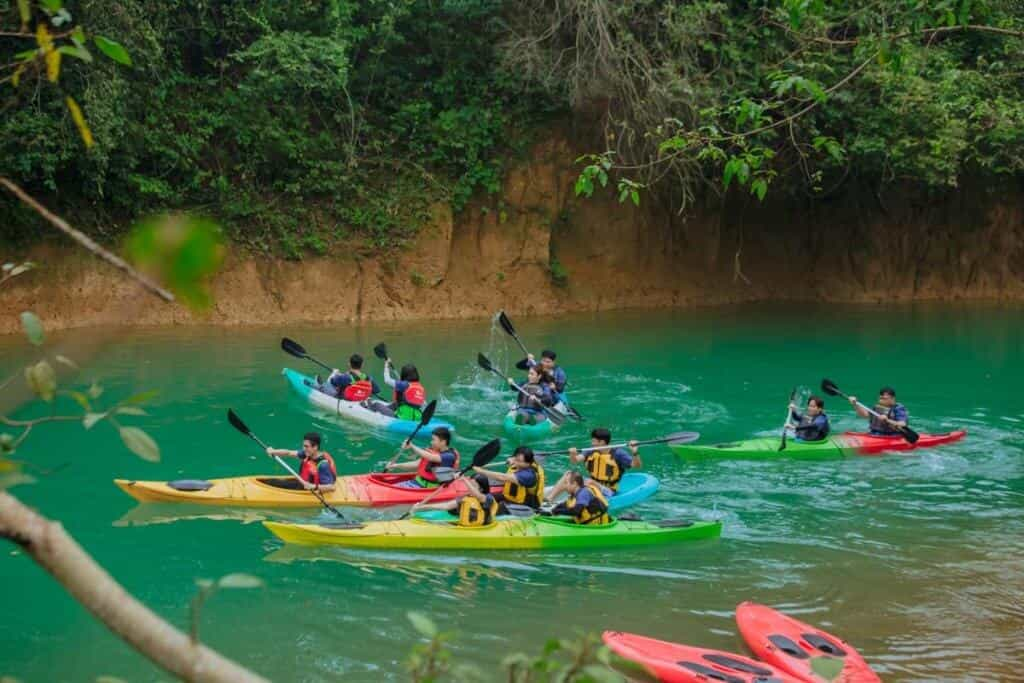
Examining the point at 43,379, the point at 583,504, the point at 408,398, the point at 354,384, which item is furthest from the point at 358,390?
the point at 43,379

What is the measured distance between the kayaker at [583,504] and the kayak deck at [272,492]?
3.75 feet

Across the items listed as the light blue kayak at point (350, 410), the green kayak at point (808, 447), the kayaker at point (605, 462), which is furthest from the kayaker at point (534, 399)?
the kayaker at point (605, 462)

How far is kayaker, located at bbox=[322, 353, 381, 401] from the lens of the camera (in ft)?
43.5

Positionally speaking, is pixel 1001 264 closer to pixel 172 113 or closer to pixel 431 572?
pixel 172 113

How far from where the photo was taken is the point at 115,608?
1612mm

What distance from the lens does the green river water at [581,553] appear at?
7145mm

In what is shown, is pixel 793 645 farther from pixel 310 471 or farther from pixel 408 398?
pixel 408 398

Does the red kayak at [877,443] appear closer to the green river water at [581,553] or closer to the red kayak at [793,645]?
the green river water at [581,553]

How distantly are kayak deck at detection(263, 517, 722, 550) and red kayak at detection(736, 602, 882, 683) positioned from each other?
1660 mm

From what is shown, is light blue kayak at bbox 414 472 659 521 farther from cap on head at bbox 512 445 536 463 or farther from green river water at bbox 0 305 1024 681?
cap on head at bbox 512 445 536 463

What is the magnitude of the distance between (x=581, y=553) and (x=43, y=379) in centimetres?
694

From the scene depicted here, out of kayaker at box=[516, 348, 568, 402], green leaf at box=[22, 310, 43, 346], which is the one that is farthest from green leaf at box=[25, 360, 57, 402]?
kayaker at box=[516, 348, 568, 402]

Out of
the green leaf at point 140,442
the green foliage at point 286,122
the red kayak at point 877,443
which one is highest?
the green foliage at point 286,122

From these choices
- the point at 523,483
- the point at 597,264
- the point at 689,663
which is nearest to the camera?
the point at 689,663
